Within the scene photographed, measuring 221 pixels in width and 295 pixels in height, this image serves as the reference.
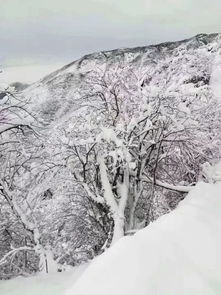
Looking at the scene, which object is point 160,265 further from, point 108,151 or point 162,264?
point 108,151

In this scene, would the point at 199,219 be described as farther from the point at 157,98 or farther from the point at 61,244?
the point at 61,244

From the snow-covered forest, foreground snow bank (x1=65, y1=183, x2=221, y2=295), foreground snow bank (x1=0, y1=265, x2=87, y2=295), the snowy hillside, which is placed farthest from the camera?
the snowy hillside

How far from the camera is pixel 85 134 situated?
11.3 meters

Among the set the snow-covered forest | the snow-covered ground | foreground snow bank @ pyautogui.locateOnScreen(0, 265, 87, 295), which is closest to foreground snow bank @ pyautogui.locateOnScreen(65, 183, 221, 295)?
the snow-covered ground

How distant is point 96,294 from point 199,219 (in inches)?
97.6

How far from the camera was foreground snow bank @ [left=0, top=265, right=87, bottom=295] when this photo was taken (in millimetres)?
7031

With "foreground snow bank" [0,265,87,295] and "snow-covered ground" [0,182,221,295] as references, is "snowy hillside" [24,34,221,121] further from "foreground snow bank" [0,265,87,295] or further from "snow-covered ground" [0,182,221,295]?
"snow-covered ground" [0,182,221,295]

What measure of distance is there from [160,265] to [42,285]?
4.57 m

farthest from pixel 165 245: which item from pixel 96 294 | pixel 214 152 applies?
pixel 214 152

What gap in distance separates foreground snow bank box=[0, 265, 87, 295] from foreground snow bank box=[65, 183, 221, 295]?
3140 mm

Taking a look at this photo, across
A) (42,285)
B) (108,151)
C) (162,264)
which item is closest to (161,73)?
(108,151)

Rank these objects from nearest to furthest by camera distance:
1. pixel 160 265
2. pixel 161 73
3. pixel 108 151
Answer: pixel 160 265 < pixel 108 151 < pixel 161 73

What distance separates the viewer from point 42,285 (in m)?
7.47

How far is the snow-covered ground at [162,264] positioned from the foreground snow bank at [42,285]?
9.51 feet
